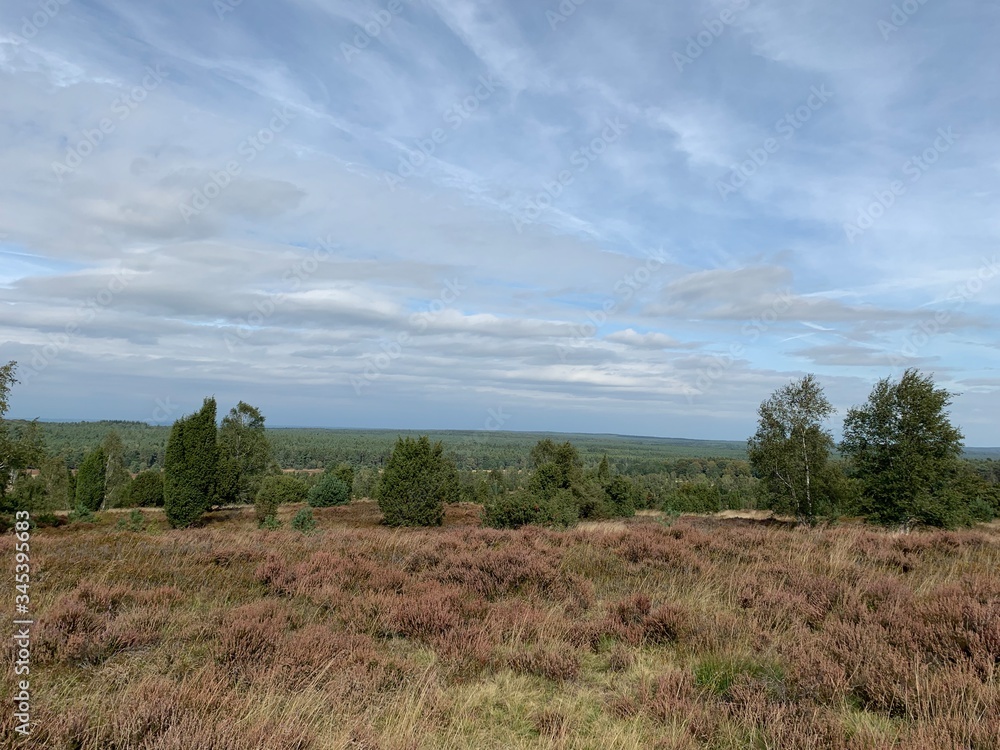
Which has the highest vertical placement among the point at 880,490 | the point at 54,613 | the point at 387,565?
the point at 54,613

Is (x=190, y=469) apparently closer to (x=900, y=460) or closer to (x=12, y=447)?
(x=12, y=447)

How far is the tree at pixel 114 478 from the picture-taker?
2489 inches

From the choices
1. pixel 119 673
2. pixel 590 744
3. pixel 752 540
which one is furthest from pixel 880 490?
pixel 119 673

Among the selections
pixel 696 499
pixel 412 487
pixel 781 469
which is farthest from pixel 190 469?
pixel 696 499

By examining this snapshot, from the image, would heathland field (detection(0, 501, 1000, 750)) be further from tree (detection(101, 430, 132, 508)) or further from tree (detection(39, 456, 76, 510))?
tree (detection(39, 456, 76, 510))

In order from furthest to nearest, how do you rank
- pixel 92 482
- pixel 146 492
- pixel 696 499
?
1. pixel 696 499
2. pixel 146 492
3. pixel 92 482

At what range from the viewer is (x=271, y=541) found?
11.4 metres

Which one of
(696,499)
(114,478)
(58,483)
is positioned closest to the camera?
(114,478)

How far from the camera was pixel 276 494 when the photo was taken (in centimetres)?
4350

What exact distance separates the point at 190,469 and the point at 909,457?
4098 centimetres

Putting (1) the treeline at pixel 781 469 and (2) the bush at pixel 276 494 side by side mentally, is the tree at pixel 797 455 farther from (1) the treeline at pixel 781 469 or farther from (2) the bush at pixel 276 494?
(2) the bush at pixel 276 494

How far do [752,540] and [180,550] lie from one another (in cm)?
1163

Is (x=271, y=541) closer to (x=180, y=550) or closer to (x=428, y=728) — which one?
(x=180, y=550)

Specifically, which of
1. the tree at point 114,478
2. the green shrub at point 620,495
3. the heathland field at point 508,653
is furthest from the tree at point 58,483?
the heathland field at point 508,653
